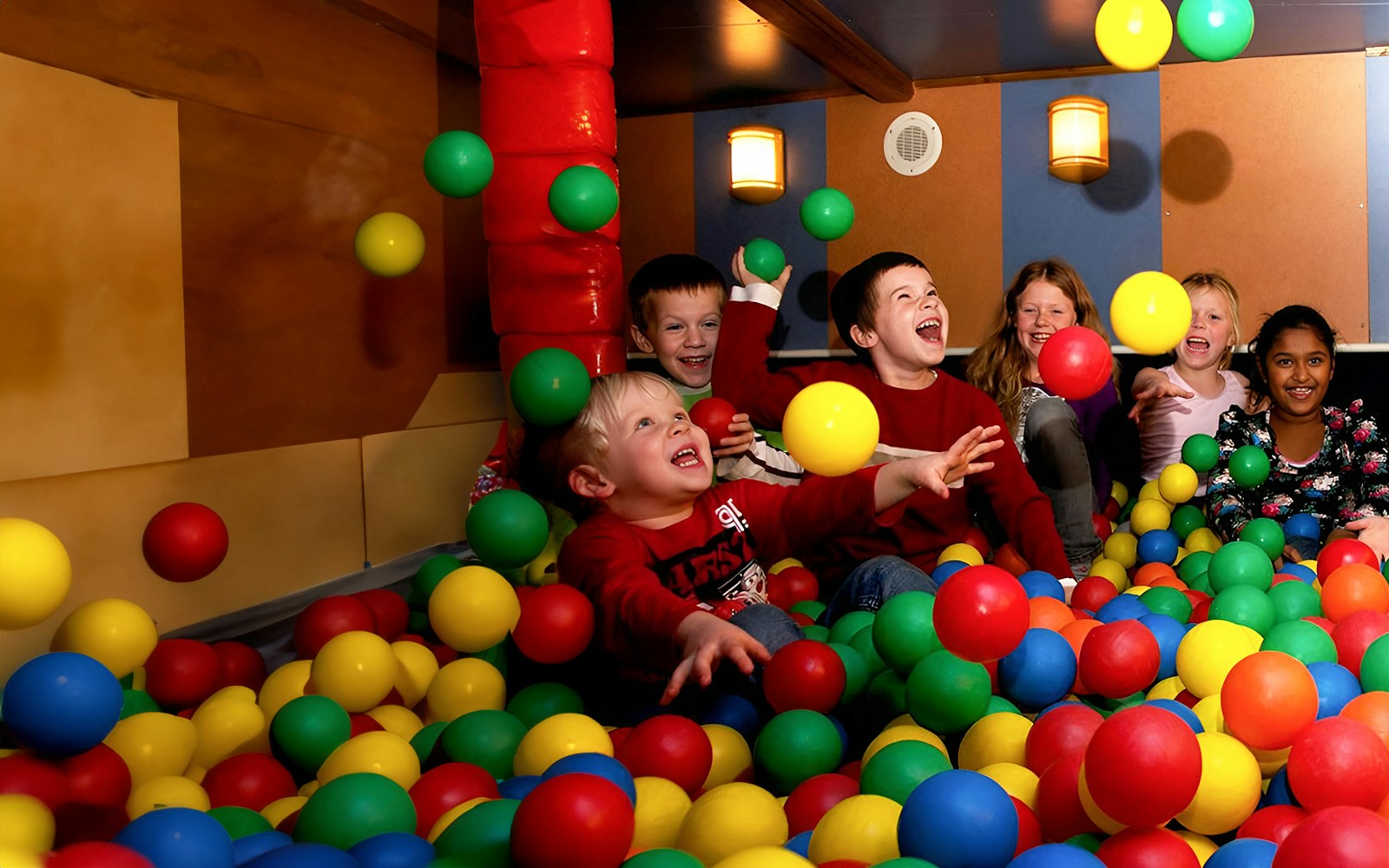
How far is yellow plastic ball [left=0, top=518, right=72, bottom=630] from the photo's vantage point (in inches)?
43.9

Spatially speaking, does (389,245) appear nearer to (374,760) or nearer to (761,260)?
(761,260)

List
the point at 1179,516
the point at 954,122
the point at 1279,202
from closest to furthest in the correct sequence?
the point at 1179,516
the point at 1279,202
the point at 954,122

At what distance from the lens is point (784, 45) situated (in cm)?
270

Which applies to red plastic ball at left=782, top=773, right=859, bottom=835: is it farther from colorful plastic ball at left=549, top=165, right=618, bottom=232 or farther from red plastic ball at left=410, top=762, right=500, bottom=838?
colorful plastic ball at left=549, top=165, right=618, bottom=232

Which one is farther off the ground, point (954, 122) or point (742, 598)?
point (954, 122)

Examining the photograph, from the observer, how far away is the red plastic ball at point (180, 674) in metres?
1.55

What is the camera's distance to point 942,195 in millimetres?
3172

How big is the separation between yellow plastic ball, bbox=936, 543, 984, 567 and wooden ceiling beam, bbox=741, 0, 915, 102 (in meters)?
1.09

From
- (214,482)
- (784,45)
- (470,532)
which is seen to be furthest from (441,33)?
(470,532)

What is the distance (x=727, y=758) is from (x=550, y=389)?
64cm

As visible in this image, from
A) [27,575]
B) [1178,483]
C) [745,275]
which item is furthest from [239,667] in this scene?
[1178,483]

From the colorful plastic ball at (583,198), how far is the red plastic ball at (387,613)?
0.68 meters

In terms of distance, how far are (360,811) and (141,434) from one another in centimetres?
113

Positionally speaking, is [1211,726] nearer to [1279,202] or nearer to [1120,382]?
[1120,382]
